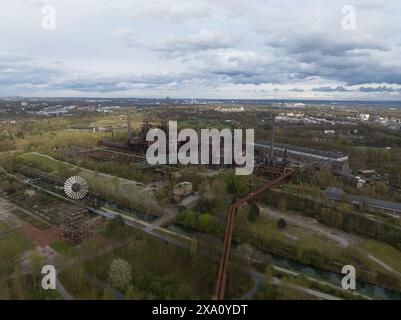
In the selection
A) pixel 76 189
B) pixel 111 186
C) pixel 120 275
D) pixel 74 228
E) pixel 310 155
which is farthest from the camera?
pixel 310 155

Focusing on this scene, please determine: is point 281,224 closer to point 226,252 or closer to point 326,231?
point 326,231

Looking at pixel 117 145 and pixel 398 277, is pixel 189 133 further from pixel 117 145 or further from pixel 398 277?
pixel 398 277

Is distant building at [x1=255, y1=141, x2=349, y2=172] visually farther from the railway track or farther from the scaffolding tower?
the scaffolding tower

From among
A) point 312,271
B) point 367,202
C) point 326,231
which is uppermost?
point 367,202

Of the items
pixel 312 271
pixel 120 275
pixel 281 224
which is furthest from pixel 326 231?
pixel 120 275

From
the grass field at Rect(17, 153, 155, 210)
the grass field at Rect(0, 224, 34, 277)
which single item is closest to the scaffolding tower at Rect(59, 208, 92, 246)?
the grass field at Rect(0, 224, 34, 277)

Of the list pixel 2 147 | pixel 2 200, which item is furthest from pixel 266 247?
pixel 2 147

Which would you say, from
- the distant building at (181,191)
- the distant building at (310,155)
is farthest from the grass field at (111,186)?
the distant building at (310,155)

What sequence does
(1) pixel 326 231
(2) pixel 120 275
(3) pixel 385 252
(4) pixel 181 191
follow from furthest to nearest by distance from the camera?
(4) pixel 181 191, (1) pixel 326 231, (3) pixel 385 252, (2) pixel 120 275
